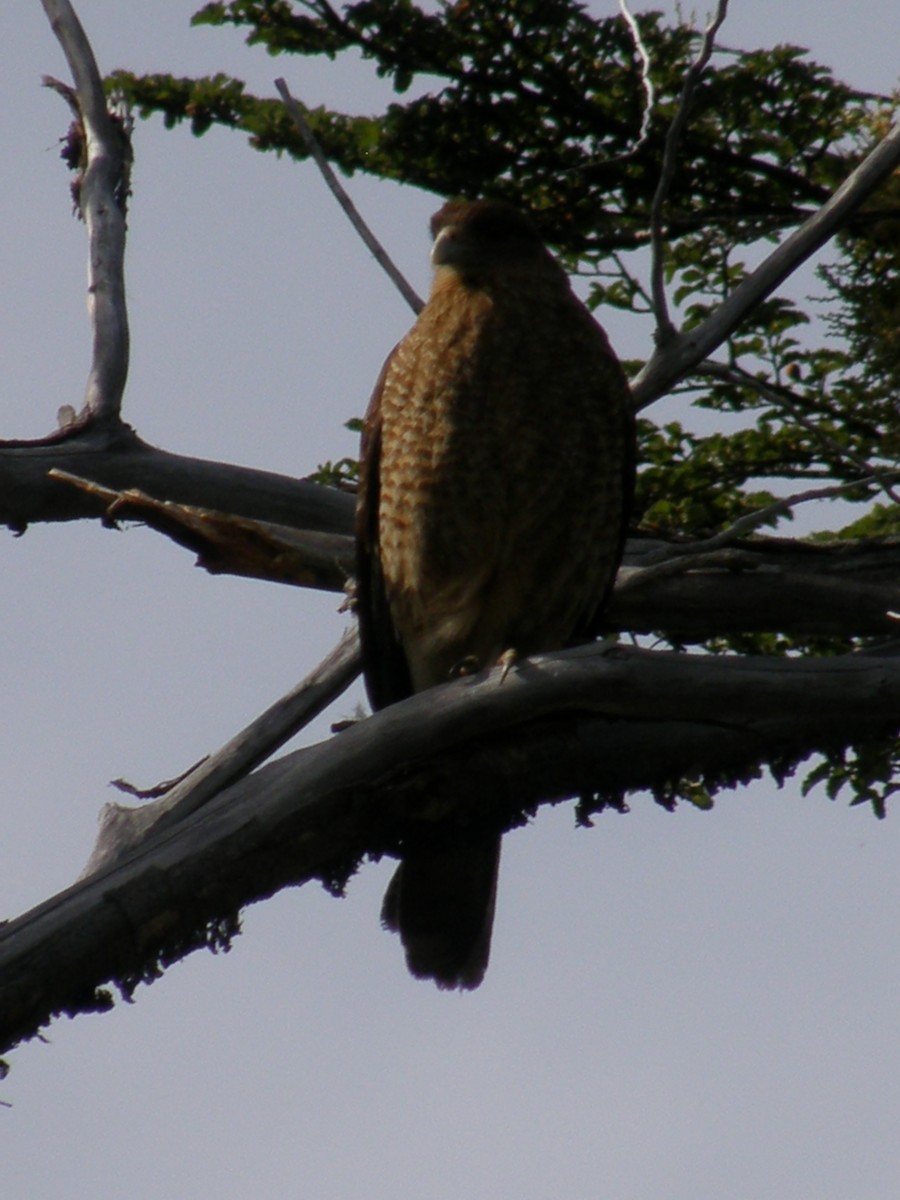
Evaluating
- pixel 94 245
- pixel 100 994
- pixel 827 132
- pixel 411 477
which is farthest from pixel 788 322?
pixel 100 994

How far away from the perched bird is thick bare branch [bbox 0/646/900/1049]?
58cm

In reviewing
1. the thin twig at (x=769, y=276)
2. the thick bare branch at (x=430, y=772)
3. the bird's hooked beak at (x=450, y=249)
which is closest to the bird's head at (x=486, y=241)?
the bird's hooked beak at (x=450, y=249)

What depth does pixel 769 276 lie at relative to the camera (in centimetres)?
489

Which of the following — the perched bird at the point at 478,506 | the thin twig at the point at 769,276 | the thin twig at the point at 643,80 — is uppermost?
the thin twig at the point at 643,80

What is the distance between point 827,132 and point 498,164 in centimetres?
103

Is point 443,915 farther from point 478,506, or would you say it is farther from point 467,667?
point 478,506

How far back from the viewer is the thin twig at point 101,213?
4.76 m

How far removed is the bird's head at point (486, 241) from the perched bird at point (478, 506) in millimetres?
78

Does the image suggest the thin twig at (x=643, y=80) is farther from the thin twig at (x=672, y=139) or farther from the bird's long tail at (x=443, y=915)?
the bird's long tail at (x=443, y=915)

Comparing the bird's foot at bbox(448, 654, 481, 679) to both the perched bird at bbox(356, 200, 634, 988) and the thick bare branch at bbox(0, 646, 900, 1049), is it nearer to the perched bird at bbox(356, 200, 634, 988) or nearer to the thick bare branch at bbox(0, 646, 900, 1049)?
the perched bird at bbox(356, 200, 634, 988)

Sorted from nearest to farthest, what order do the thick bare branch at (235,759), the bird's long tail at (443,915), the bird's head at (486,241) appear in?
1. the thick bare branch at (235,759)
2. the bird's long tail at (443,915)
3. the bird's head at (486,241)

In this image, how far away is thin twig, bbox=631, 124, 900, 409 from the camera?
481 centimetres

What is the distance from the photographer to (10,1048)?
3.32 meters

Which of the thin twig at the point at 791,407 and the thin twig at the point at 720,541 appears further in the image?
the thin twig at the point at 791,407
